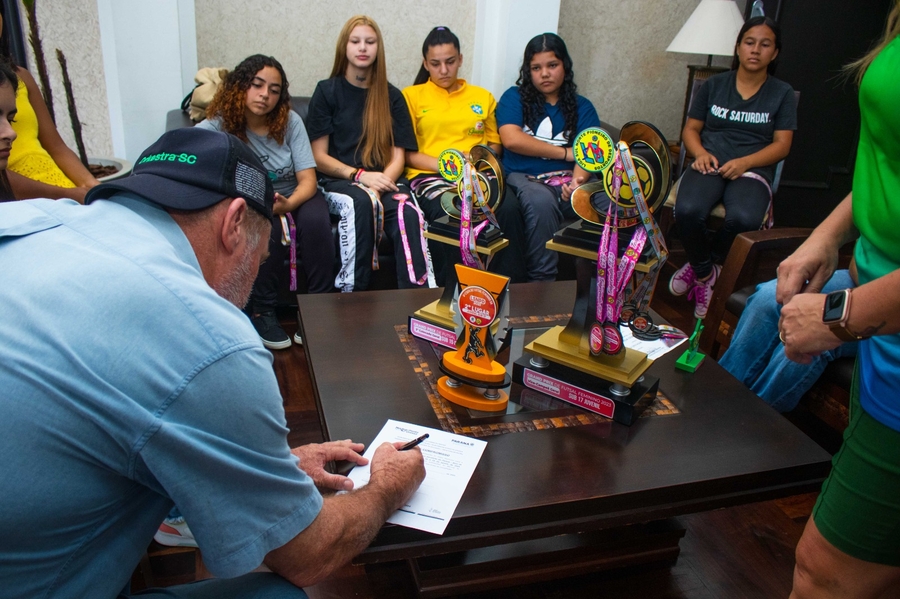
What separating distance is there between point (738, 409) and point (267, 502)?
1062 mm

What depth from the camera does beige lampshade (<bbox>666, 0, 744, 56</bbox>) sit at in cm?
330

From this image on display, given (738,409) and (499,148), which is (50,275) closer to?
(738,409)

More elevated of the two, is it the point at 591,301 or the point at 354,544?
the point at 591,301

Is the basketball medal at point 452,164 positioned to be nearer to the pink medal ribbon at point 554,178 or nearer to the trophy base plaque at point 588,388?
the trophy base plaque at point 588,388

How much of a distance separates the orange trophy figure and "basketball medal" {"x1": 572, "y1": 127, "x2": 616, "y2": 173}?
0.94ft

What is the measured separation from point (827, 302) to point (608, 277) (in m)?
0.46

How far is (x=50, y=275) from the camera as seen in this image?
29.5 inches

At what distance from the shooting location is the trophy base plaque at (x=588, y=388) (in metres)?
1.37

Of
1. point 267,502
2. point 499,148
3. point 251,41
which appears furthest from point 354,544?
point 251,41

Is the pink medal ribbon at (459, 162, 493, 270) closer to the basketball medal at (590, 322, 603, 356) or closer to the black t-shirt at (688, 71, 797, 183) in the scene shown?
the basketball medal at (590, 322, 603, 356)

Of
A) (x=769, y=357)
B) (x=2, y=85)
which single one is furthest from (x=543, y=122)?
(x=2, y=85)

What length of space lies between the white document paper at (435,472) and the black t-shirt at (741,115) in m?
2.39

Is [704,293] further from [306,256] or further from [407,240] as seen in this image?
[306,256]

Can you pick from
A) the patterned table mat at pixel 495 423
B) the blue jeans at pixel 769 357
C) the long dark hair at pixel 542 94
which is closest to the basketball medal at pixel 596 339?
the patterned table mat at pixel 495 423
